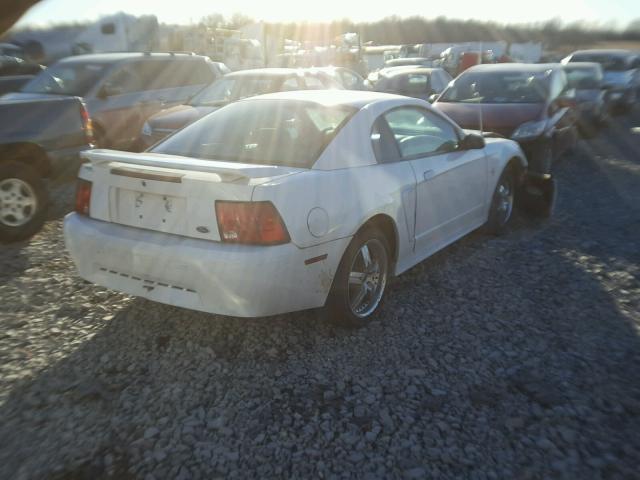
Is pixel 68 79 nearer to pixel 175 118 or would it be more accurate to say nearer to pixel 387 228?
pixel 175 118

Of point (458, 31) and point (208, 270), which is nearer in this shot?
point (208, 270)

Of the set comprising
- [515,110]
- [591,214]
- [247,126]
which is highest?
[247,126]

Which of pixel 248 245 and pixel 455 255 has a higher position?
pixel 248 245

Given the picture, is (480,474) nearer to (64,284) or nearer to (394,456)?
(394,456)

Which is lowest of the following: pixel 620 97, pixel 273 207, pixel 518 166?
pixel 620 97

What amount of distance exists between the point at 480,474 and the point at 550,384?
90cm

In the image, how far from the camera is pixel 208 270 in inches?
113

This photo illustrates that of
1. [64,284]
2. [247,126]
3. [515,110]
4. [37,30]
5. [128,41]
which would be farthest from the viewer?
[37,30]

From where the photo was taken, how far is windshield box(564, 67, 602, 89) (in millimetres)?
13117

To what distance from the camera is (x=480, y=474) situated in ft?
7.69

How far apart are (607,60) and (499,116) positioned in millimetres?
12136

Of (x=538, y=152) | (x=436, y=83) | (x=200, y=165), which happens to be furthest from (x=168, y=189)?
(x=436, y=83)

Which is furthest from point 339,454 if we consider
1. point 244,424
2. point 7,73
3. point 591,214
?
point 7,73

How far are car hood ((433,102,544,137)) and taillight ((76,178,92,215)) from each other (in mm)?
5537
